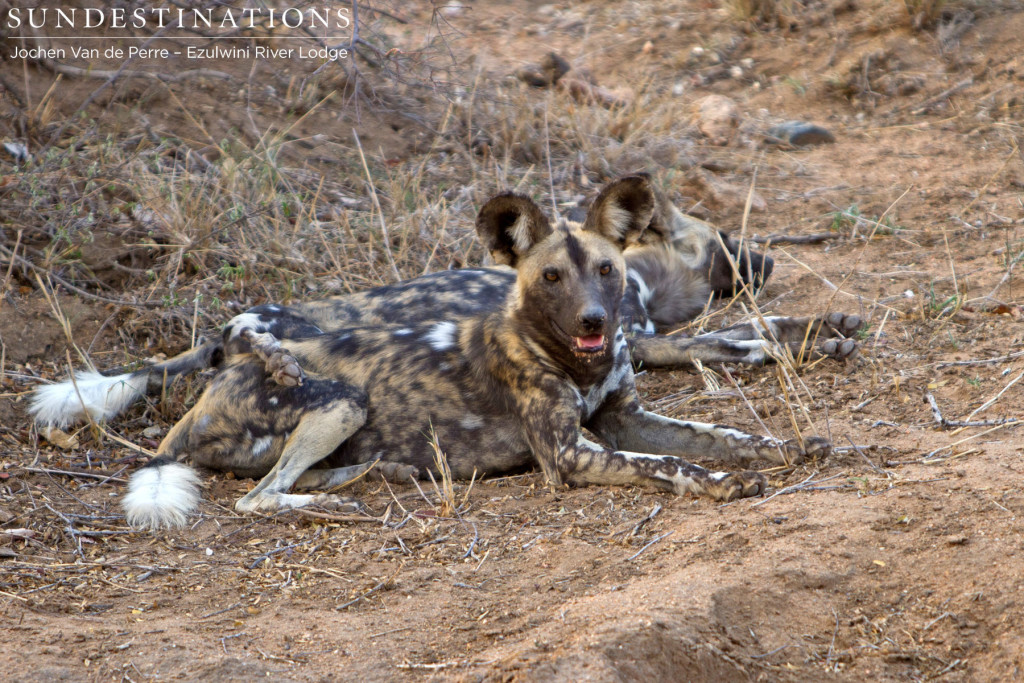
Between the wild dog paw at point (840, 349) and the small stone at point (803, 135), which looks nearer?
the wild dog paw at point (840, 349)

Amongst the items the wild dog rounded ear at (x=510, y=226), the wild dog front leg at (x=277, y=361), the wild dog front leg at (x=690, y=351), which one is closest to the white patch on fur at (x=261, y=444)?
the wild dog front leg at (x=277, y=361)

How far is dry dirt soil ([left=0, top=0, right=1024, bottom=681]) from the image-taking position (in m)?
2.33

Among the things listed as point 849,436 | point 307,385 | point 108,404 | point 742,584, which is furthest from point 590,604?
point 108,404

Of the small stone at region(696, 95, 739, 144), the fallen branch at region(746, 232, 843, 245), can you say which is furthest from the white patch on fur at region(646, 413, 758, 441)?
the small stone at region(696, 95, 739, 144)

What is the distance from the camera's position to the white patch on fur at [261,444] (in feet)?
12.4

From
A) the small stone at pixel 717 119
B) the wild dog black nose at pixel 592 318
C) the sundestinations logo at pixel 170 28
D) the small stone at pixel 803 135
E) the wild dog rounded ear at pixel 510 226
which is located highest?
the sundestinations logo at pixel 170 28

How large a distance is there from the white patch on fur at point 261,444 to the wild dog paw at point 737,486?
167 cm

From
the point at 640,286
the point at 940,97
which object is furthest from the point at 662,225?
the point at 940,97

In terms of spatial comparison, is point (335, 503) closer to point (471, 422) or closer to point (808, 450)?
point (471, 422)

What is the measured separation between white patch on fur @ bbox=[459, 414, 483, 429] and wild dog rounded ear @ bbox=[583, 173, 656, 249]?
0.82m

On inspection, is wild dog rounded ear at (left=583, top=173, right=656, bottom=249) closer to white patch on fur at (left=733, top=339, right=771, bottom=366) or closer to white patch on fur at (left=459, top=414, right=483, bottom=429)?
white patch on fur at (left=459, top=414, right=483, bottom=429)

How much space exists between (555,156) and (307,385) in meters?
3.18

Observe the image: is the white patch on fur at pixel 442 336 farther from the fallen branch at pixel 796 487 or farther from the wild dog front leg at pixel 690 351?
the fallen branch at pixel 796 487

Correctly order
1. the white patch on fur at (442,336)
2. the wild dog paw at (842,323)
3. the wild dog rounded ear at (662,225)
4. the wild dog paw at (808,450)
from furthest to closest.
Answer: the wild dog rounded ear at (662,225) < the wild dog paw at (842,323) < the white patch on fur at (442,336) < the wild dog paw at (808,450)
